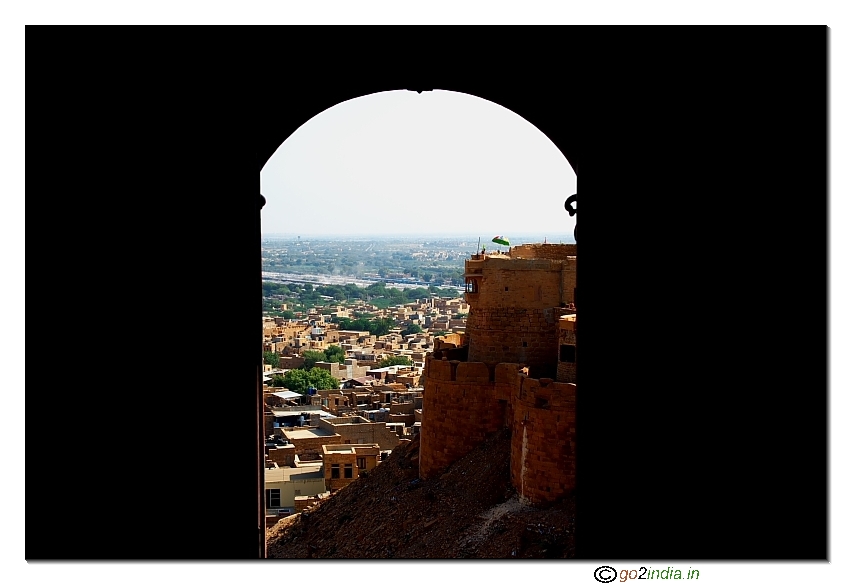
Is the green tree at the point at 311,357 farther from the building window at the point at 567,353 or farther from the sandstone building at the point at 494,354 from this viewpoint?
the building window at the point at 567,353

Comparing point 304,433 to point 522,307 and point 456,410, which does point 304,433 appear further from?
point 522,307

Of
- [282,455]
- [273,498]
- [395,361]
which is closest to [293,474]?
[273,498]

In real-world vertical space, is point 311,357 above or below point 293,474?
above

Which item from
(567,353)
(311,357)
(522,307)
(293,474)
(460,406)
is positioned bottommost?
(293,474)

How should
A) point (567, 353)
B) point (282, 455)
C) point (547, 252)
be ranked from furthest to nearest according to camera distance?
1. point (282, 455)
2. point (547, 252)
3. point (567, 353)

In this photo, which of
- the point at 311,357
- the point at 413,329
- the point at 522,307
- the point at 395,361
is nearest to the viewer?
the point at 522,307

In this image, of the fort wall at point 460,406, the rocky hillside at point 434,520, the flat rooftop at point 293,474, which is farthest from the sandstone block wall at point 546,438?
the flat rooftop at point 293,474
